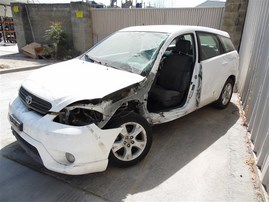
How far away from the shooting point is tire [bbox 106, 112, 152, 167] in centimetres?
275

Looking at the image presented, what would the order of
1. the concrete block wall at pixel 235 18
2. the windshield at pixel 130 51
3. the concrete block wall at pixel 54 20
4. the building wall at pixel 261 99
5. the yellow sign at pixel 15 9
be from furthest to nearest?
the yellow sign at pixel 15 9
the concrete block wall at pixel 54 20
the concrete block wall at pixel 235 18
the windshield at pixel 130 51
the building wall at pixel 261 99

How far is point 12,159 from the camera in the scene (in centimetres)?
308

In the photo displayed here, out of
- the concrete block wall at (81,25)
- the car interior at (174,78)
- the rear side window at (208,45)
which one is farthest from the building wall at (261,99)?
the concrete block wall at (81,25)

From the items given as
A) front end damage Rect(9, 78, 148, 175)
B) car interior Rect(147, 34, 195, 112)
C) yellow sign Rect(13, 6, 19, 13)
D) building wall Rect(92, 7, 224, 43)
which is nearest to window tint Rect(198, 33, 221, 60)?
car interior Rect(147, 34, 195, 112)

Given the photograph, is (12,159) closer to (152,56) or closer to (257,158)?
(152,56)

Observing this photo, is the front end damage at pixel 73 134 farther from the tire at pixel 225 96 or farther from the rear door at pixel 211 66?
the tire at pixel 225 96

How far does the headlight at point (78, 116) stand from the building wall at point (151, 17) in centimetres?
755

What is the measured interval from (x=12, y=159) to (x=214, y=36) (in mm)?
3897

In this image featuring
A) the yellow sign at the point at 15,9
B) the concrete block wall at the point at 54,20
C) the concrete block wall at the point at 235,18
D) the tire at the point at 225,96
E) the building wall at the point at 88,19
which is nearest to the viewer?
the tire at the point at 225,96

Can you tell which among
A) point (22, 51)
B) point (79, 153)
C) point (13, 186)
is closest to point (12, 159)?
point (13, 186)

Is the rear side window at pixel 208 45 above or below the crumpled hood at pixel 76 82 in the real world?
above

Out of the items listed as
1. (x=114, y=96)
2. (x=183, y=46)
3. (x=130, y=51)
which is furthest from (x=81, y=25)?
(x=114, y=96)

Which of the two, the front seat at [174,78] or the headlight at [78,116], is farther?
the front seat at [174,78]

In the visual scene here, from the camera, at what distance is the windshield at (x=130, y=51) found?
323 centimetres
